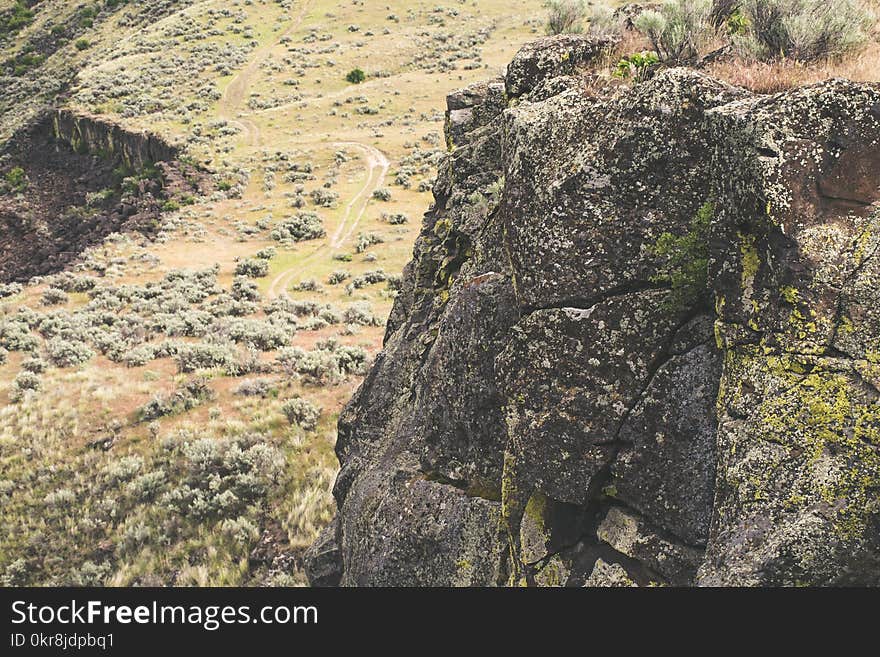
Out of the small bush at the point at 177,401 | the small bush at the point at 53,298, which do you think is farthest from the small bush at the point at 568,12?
the small bush at the point at 53,298

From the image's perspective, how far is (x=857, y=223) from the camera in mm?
4836

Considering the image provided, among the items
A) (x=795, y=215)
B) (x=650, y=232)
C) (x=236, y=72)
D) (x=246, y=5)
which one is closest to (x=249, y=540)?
(x=650, y=232)

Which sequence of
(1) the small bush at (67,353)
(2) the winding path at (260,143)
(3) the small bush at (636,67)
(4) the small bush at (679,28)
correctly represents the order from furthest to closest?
(2) the winding path at (260,143) → (1) the small bush at (67,353) → (4) the small bush at (679,28) → (3) the small bush at (636,67)

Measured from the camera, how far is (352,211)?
4244 centimetres

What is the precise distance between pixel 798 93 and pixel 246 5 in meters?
104

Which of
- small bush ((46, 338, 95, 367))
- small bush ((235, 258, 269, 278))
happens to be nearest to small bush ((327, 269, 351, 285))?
small bush ((235, 258, 269, 278))

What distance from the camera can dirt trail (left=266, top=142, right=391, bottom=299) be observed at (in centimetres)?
3250

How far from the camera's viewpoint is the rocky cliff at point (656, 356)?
4695mm

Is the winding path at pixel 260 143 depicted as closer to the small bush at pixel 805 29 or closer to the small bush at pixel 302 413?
the small bush at pixel 302 413

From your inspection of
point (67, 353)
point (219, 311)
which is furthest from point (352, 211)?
point (67, 353)

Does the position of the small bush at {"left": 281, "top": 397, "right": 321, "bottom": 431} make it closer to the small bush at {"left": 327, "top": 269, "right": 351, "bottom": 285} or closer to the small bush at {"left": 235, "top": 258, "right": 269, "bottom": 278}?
the small bush at {"left": 327, "top": 269, "right": 351, "bottom": 285}

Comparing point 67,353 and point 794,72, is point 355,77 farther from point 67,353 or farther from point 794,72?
point 794,72

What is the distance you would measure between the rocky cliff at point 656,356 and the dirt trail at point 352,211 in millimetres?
23796

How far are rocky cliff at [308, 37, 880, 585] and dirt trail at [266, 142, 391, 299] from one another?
2380 cm
